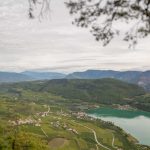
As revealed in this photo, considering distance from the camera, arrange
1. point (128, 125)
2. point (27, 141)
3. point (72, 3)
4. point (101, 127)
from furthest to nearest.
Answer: point (128, 125), point (101, 127), point (27, 141), point (72, 3)

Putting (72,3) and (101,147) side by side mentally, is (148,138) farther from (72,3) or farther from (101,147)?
(72,3)

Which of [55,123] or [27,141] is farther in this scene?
[55,123]

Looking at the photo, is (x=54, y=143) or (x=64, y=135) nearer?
(x=54, y=143)

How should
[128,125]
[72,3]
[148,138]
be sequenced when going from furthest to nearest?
[128,125]
[148,138]
[72,3]

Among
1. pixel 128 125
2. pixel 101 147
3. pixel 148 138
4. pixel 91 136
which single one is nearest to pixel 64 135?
pixel 91 136

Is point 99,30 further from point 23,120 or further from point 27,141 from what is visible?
point 23,120

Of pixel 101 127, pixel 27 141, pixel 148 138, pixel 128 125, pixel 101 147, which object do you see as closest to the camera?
pixel 27 141

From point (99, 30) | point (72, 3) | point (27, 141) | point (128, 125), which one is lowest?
point (128, 125)

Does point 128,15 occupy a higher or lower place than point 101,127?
higher

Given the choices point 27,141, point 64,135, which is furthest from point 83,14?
point 64,135
